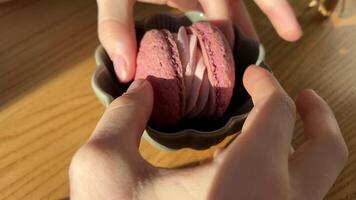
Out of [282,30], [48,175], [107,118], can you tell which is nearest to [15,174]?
[48,175]

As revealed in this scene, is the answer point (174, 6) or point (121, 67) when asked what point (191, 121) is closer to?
point (121, 67)

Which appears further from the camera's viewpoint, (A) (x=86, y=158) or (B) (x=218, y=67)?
(B) (x=218, y=67)

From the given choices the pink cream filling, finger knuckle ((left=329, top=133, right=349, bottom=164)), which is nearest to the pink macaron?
the pink cream filling

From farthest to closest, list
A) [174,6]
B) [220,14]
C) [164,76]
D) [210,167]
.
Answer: [174,6], [220,14], [164,76], [210,167]

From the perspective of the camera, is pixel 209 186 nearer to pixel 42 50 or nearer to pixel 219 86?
pixel 219 86

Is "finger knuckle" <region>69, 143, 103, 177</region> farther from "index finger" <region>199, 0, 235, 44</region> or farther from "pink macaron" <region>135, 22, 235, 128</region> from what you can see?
"index finger" <region>199, 0, 235, 44</region>

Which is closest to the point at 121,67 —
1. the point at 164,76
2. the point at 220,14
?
the point at 164,76
